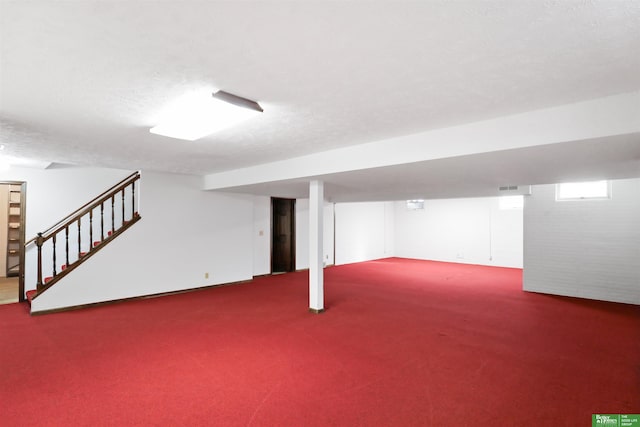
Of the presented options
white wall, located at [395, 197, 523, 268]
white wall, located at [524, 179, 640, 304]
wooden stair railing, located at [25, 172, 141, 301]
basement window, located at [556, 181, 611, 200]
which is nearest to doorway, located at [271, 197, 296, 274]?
wooden stair railing, located at [25, 172, 141, 301]

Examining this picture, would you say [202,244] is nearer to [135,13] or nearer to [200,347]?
[200,347]

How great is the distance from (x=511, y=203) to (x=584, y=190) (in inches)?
135

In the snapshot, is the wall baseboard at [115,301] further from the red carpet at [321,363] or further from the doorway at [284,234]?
the doorway at [284,234]

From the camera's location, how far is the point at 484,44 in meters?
1.55

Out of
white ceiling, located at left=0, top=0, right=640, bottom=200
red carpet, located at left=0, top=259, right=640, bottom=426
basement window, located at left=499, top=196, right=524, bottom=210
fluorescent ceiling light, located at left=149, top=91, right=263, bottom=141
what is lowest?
red carpet, located at left=0, top=259, right=640, bottom=426

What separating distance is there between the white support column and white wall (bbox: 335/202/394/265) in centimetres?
486

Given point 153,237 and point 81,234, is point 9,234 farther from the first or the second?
point 153,237

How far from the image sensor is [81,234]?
19.9 ft

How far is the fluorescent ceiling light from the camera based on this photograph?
7.27ft

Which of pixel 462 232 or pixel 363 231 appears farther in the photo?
pixel 363 231

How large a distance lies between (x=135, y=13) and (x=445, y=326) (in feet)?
14.2

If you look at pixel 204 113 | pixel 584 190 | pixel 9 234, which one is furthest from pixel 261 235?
pixel 584 190

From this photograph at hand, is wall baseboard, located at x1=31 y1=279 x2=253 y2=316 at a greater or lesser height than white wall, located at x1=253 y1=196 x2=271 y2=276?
lesser

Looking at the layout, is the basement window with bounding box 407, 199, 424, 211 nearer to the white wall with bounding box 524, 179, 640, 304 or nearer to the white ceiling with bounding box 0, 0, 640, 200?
the white wall with bounding box 524, 179, 640, 304
